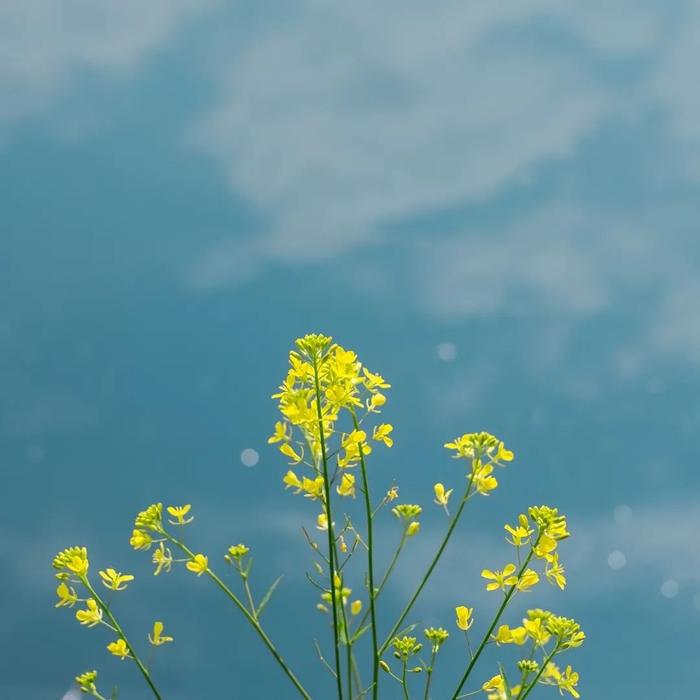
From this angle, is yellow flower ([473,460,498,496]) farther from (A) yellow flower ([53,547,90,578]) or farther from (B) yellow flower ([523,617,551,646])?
(A) yellow flower ([53,547,90,578])

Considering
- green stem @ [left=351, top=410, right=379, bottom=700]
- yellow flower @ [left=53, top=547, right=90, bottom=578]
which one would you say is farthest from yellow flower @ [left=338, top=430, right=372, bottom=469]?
yellow flower @ [left=53, top=547, right=90, bottom=578]

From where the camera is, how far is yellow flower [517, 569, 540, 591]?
2609 mm

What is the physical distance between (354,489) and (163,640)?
82 centimetres

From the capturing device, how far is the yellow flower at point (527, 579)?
2609mm

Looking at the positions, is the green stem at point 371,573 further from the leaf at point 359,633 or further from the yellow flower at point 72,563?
the yellow flower at point 72,563

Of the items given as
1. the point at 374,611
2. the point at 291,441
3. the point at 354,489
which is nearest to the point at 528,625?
the point at 374,611

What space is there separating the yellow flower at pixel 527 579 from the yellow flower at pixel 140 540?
1201mm

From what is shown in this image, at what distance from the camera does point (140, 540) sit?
270cm

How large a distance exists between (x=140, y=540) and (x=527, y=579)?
1251 millimetres

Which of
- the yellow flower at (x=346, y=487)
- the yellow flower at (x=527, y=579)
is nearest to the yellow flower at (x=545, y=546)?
the yellow flower at (x=527, y=579)

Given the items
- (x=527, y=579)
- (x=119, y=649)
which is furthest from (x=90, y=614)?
(x=527, y=579)

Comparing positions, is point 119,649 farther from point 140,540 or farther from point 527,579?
point 527,579

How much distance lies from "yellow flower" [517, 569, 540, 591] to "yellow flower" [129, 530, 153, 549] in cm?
120

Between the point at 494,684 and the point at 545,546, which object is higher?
the point at 545,546
